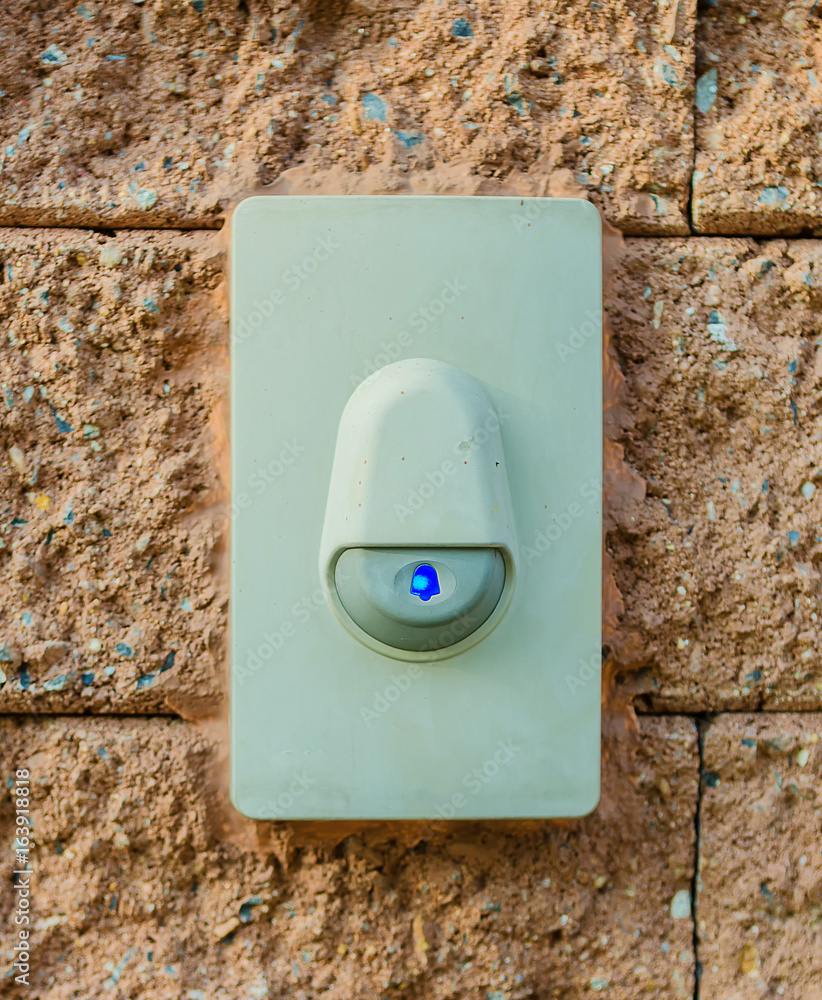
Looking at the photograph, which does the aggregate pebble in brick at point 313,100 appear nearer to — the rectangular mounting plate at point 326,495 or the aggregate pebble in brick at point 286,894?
the rectangular mounting plate at point 326,495

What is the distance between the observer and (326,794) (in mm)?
530

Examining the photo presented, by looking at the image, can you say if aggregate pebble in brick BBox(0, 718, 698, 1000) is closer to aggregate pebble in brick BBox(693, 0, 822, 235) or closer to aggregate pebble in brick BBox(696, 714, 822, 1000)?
aggregate pebble in brick BBox(696, 714, 822, 1000)

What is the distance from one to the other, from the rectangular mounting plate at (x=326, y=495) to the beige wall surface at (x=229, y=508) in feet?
0.21

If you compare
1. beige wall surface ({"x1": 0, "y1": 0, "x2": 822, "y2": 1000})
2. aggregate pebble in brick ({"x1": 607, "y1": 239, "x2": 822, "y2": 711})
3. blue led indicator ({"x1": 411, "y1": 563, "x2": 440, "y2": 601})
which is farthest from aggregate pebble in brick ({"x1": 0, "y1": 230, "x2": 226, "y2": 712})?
aggregate pebble in brick ({"x1": 607, "y1": 239, "x2": 822, "y2": 711})

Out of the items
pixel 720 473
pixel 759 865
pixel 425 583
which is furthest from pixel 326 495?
pixel 759 865

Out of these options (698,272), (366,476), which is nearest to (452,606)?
(366,476)

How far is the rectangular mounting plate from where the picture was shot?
0.53 m

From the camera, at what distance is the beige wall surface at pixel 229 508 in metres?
0.58

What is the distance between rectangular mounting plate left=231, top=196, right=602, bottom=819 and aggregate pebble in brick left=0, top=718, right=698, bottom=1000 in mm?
71

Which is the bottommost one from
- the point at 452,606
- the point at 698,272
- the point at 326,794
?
the point at 326,794

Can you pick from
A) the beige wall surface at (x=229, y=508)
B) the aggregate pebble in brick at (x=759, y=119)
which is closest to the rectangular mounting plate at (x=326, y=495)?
the beige wall surface at (x=229, y=508)

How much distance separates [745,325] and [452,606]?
1.10 feet

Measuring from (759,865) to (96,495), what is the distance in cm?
60

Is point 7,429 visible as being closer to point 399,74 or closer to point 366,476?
point 366,476
